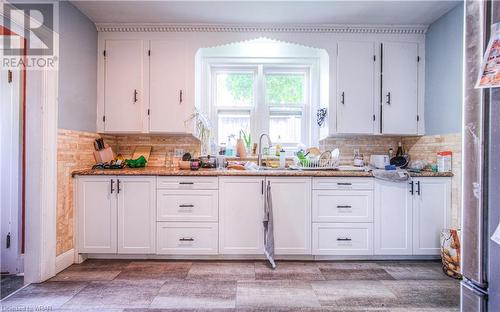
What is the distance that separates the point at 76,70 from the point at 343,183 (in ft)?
9.47

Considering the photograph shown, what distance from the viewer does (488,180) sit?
2.13 feet

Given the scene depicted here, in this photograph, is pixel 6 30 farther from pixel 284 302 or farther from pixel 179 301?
pixel 284 302

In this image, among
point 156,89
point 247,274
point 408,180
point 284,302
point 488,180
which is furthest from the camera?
point 156,89

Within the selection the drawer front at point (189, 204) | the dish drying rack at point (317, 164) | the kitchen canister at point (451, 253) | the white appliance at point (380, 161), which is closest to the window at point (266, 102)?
the dish drying rack at point (317, 164)

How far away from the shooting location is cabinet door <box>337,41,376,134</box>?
3.03 meters

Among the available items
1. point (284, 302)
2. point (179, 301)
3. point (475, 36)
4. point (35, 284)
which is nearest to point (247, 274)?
point (284, 302)

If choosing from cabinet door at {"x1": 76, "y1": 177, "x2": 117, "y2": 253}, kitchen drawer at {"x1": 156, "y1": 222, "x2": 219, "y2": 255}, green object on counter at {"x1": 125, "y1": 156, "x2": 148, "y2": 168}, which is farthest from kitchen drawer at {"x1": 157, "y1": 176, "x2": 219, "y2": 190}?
Answer: green object on counter at {"x1": 125, "y1": 156, "x2": 148, "y2": 168}

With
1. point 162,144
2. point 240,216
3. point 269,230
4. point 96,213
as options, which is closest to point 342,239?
point 269,230

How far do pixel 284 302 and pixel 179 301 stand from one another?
2.57 feet

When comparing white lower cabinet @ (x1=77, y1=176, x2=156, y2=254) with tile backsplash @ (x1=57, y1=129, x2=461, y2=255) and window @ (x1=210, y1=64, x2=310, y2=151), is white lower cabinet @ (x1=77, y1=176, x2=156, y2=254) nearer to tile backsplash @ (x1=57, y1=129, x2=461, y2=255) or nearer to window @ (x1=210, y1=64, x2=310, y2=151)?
tile backsplash @ (x1=57, y1=129, x2=461, y2=255)

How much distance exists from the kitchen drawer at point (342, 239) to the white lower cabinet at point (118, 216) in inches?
64.9

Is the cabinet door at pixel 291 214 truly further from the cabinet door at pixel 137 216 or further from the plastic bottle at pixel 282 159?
the cabinet door at pixel 137 216

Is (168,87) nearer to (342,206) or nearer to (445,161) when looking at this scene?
(342,206)

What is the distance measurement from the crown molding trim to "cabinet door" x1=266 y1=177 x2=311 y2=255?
172 cm
